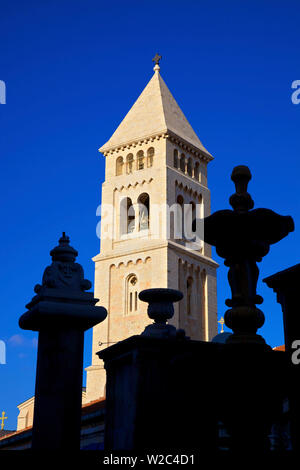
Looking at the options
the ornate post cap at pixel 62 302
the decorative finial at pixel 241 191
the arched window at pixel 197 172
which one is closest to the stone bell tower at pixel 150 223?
the arched window at pixel 197 172

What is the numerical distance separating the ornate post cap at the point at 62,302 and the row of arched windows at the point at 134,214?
3888 centimetres

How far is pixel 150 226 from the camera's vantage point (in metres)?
46.5

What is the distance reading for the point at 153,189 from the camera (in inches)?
1877

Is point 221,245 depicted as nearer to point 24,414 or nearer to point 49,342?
point 49,342

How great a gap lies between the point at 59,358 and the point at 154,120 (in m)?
42.5

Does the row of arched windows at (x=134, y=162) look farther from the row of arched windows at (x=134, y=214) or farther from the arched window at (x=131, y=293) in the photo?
the arched window at (x=131, y=293)

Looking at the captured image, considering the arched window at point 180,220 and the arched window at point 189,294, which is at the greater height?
the arched window at point 180,220

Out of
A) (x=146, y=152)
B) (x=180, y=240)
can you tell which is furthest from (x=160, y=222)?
(x=146, y=152)

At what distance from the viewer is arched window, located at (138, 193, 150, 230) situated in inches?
1882

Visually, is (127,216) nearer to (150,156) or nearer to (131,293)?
(150,156)

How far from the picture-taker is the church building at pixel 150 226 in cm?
4531

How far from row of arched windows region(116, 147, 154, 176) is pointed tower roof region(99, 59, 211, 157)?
110 centimetres

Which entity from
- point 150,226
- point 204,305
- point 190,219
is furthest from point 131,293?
point 190,219

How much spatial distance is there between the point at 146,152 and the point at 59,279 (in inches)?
1627
